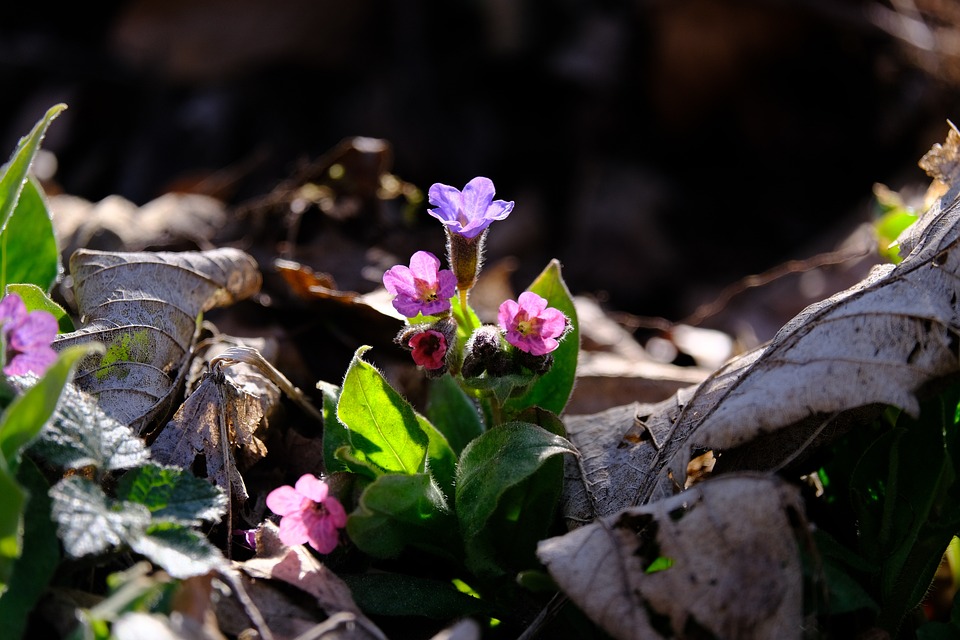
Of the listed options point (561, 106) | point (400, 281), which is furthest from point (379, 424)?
point (561, 106)

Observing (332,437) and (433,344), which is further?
(332,437)

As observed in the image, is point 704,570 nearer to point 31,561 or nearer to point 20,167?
point 31,561

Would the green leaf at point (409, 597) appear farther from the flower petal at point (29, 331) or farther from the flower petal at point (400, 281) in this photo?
the flower petal at point (29, 331)

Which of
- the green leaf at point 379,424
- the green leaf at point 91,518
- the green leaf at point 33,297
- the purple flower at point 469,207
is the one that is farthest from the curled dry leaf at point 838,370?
the green leaf at point 33,297

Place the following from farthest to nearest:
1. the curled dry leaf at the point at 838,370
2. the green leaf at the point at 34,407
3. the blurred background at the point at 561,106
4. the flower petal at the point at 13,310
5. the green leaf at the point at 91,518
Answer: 1. the blurred background at the point at 561,106
2. the curled dry leaf at the point at 838,370
3. the flower petal at the point at 13,310
4. the green leaf at the point at 91,518
5. the green leaf at the point at 34,407

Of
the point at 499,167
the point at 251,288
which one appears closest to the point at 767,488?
the point at 251,288

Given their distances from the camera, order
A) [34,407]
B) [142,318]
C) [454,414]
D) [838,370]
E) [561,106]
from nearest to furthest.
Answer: [34,407] → [838,370] → [142,318] → [454,414] → [561,106]
